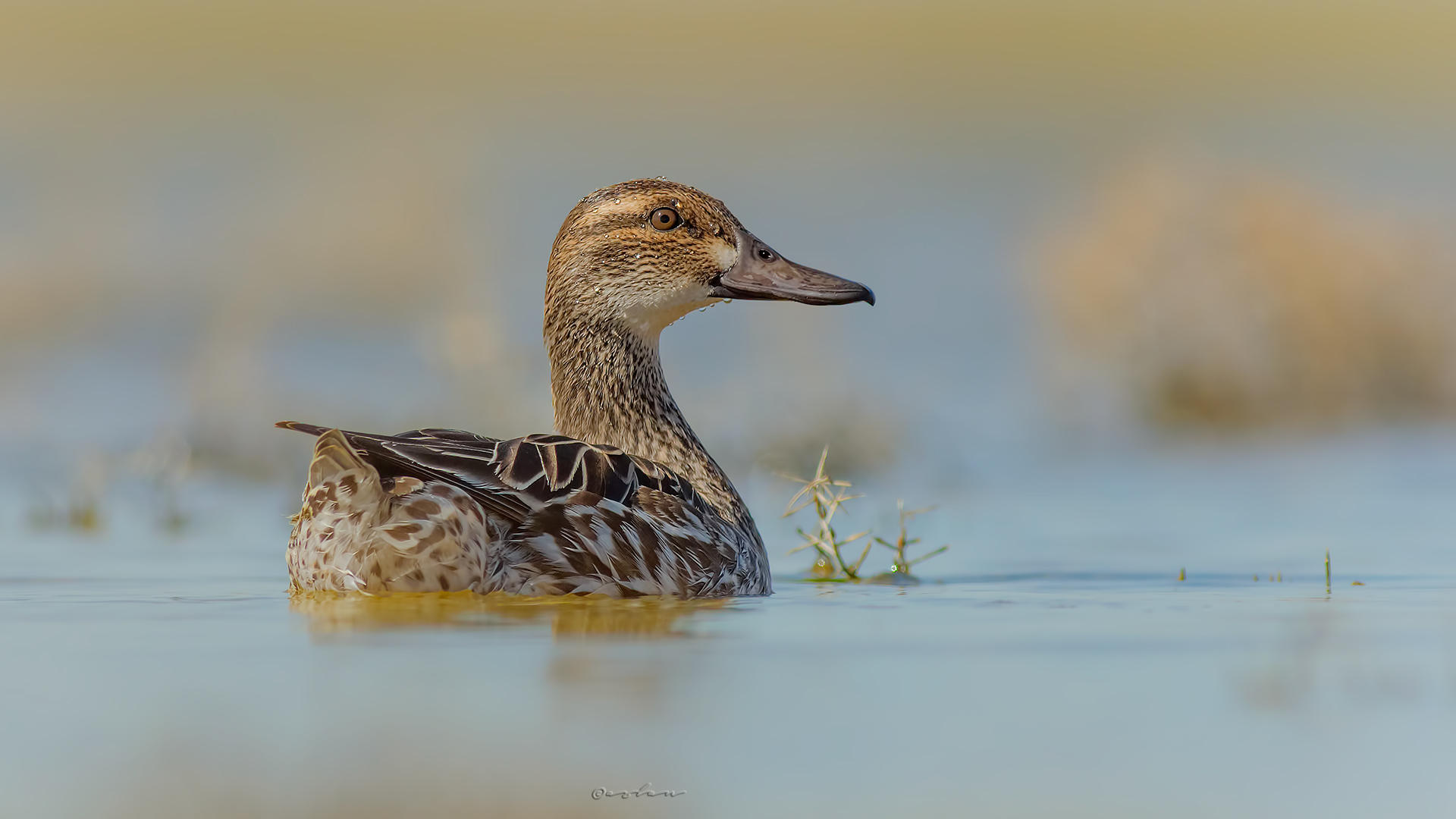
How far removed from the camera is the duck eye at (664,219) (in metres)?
8.30

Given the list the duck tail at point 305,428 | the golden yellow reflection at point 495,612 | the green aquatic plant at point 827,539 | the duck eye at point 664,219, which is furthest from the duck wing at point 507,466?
the duck eye at point 664,219

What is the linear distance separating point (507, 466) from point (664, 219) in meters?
1.97

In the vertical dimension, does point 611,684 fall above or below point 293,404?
below

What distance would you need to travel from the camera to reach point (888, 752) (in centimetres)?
448

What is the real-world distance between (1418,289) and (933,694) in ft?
38.8

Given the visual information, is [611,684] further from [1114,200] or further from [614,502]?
[1114,200]

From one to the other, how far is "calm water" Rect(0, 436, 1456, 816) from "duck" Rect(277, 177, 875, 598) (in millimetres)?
191

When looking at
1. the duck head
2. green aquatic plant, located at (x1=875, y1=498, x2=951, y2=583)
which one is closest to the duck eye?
the duck head

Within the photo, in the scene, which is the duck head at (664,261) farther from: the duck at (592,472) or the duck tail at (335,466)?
the duck tail at (335,466)

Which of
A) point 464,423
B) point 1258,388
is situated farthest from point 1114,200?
point 464,423

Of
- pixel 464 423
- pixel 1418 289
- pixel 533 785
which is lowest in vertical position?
pixel 533 785

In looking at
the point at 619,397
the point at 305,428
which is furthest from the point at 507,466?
the point at 619,397

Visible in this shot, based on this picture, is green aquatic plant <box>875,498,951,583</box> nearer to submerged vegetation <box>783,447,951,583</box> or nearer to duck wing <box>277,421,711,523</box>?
submerged vegetation <box>783,447,951,583</box>

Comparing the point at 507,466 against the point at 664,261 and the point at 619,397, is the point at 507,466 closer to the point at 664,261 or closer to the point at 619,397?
the point at 619,397
